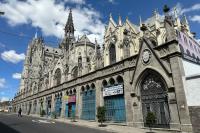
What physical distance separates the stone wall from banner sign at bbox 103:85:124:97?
811 cm

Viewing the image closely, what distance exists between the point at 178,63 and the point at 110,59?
2268 centimetres

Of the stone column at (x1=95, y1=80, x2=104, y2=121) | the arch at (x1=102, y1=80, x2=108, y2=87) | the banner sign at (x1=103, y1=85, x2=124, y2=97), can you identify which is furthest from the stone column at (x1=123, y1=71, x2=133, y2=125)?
the stone column at (x1=95, y1=80, x2=104, y2=121)

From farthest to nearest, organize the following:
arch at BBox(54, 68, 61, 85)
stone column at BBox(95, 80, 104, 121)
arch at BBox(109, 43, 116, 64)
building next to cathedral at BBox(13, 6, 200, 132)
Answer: arch at BBox(54, 68, 61, 85), arch at BBox(109, 43, 116, 64), stone column at BBox(95, 80, 104, 121), building next to cathedral at BBox(13, 6, 200, 132)

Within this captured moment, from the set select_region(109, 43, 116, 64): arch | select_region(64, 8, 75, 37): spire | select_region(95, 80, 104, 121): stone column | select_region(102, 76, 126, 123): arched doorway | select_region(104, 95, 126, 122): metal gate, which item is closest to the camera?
select_region(104, 95, 126, 122): metal gate

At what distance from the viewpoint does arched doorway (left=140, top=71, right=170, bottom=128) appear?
15594mm

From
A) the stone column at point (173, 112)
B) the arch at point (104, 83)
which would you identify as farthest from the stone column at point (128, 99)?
the stone column at point (173, 112)

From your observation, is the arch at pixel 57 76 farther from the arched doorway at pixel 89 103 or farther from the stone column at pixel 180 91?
the stone column at pixel 180 91

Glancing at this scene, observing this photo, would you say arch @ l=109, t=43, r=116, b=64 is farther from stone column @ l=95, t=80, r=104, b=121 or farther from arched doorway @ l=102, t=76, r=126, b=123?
arched doorway @ l=102, t=76, r=126, b=123

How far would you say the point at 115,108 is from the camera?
68.5 feet

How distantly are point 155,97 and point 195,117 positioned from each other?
13.8ft

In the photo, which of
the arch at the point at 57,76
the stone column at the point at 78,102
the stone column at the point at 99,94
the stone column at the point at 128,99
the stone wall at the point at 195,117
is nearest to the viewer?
the stone wall at the point at 195,117

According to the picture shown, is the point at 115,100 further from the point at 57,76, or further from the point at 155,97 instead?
the point at 57,76

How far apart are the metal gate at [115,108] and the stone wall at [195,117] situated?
25.7 ft

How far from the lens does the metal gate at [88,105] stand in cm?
2488
